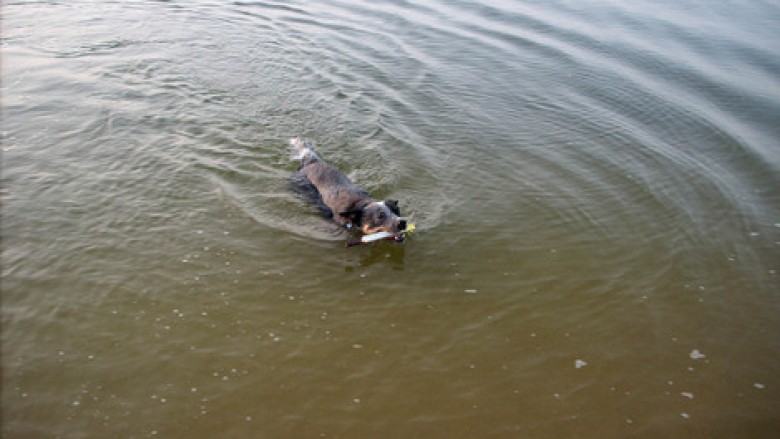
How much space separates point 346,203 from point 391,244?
114 cm

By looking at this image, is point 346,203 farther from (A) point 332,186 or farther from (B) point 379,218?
(B) point 379,218

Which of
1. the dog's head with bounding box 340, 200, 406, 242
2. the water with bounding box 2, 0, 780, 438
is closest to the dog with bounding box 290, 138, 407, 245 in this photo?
the dog's head with bounding box 340, 200, 406, 242

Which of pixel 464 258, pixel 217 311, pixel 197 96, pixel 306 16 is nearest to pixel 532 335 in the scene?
pixel 464 258

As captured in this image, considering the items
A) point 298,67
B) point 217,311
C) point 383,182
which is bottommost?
point 217,311

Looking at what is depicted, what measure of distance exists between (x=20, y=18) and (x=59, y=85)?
6823mm

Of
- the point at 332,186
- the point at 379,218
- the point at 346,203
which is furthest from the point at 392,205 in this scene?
the point at 332,186

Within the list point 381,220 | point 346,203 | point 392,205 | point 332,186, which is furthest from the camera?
point 332,186

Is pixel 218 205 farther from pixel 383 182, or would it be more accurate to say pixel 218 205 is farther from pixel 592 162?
pixel 592 162

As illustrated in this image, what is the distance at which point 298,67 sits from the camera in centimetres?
1753

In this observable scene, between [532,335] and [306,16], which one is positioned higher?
[306,16]

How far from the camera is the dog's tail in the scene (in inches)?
474

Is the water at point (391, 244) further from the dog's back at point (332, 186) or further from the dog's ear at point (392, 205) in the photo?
the dog's ear at point (392, 205)

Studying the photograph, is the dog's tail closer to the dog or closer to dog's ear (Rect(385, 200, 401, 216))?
the dog

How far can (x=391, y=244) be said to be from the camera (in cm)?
1034
